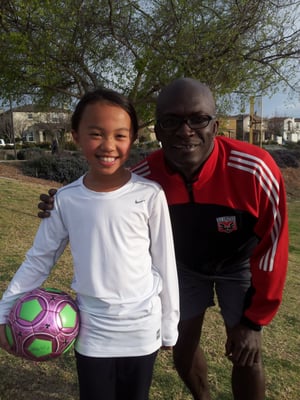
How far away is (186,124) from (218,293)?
1.10m

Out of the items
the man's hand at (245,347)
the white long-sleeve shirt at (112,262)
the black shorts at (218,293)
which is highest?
the white long-sleeve shirt at (112,262)

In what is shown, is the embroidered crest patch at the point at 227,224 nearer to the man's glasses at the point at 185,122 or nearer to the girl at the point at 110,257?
the girl at the point at 110,257

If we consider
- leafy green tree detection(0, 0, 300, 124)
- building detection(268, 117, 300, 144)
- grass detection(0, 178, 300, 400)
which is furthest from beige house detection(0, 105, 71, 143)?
building detection(268, 117, 300, 144)

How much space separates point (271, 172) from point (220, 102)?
22.1 feet

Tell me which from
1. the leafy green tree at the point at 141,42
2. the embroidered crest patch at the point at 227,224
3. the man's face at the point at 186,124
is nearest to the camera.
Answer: the man's face at the point at 186,124

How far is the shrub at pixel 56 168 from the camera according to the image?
1605cm

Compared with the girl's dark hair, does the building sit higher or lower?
lower

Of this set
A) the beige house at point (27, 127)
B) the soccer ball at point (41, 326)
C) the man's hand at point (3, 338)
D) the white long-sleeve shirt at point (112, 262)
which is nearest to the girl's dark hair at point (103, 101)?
the white long-sleeve shirt at point (112, 262)

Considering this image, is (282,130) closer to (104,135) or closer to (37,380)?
(37,380)

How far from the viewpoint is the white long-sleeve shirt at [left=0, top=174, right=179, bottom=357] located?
180cm

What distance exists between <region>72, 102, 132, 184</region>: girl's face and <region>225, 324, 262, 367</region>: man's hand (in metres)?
1.17

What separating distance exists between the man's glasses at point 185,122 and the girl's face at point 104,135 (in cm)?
22

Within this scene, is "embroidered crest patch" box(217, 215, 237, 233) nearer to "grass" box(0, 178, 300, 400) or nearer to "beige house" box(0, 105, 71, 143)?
"grass" box(0, 178, 300, 400)

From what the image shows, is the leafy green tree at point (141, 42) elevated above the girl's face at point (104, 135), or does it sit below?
above
